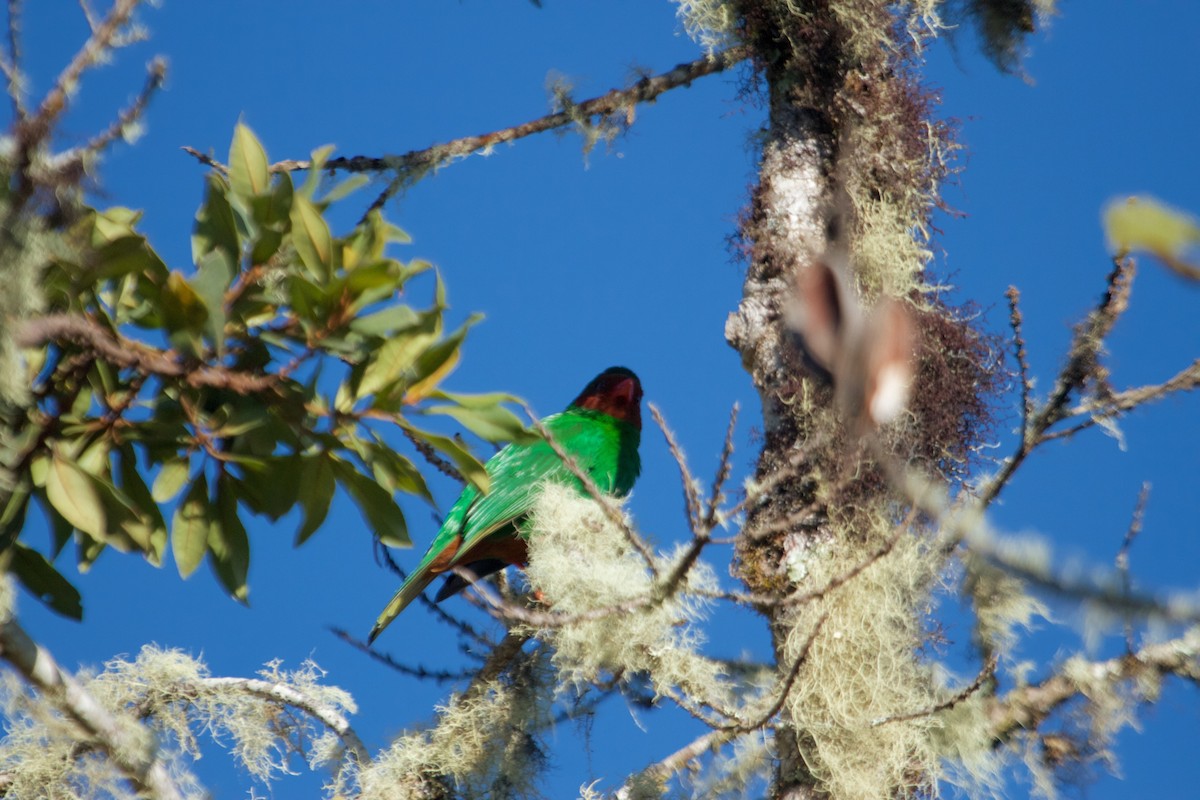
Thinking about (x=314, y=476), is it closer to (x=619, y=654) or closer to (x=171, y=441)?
(x=171, y=441)

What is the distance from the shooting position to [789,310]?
2695mm

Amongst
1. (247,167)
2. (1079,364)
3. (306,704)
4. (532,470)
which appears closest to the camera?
(1079,364)

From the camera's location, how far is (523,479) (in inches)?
143

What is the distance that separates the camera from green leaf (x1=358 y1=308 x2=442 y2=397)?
200cm

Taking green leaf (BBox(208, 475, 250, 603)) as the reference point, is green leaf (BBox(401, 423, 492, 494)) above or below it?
above

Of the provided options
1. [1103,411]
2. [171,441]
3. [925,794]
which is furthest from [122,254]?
[925,794]

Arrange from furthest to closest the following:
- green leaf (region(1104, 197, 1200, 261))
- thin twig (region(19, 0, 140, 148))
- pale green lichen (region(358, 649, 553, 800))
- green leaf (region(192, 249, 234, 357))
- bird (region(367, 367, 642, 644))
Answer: bird (region(367, 367, 642, 644))
pale green lichen (region(358, 649, 553, 800))
green leaf (region(192, 249, 234, 357))
thin twig (region(19, 0, 140, 148))
green leaf (region(1104, 197, 1200, 261))

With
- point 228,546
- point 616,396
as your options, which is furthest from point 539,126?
point 228,546

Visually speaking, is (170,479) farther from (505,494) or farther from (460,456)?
(505,494)

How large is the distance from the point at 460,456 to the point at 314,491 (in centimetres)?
26

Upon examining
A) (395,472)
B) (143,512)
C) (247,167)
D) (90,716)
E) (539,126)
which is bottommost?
(90,716)

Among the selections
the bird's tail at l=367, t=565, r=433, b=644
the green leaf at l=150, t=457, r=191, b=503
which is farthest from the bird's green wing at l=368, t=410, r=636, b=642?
the green leaf at l=150, t=457, r=191, b=503

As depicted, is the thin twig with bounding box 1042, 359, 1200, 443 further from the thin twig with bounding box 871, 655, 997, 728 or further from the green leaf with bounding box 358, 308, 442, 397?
the green leaf with bounding box 358, 308, 442, 397

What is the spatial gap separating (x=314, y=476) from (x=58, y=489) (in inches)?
16.2
